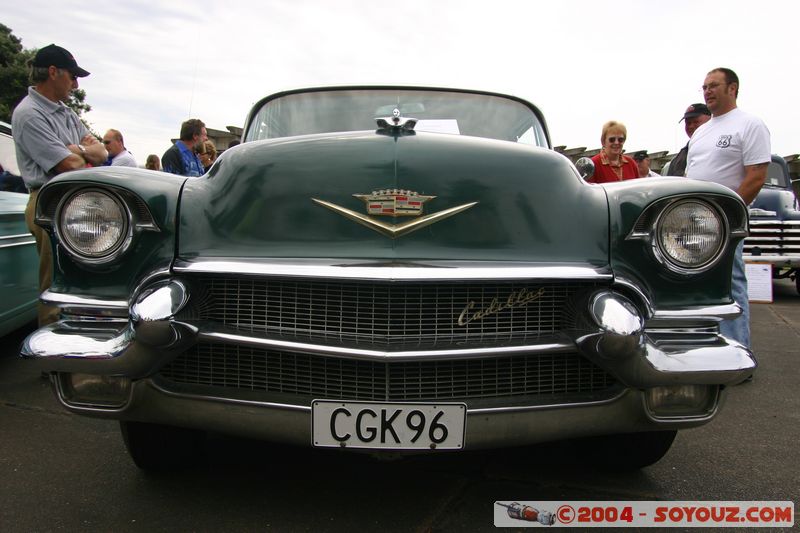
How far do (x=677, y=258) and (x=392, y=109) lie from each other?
156cm

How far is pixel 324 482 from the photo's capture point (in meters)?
2.17

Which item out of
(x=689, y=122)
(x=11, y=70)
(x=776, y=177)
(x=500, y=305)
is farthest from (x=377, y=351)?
(x=11, y=70)

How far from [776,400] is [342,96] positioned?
2890mm

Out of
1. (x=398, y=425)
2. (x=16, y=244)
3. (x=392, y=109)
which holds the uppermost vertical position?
(x=392, y=109)

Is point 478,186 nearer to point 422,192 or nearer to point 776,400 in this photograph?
point 422,192

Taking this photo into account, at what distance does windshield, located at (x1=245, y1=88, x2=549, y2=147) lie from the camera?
113 inches

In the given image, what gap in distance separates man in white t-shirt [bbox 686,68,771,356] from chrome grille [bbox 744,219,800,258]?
4781 mm

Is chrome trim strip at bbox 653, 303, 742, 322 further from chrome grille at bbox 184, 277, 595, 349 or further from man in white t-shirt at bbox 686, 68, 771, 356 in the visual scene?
man in white t-shirt at bbox 686, 68, 771, 356

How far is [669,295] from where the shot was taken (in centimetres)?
189

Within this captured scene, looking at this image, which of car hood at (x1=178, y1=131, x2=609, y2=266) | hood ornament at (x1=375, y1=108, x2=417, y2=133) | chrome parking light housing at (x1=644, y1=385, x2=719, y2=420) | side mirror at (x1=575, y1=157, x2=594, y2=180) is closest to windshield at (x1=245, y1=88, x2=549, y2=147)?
side mirror at (x1=575, y1=157, x2=594, y2=180)

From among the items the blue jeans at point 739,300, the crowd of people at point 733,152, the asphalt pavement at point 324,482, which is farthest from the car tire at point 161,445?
the blue jeans at point 739,300

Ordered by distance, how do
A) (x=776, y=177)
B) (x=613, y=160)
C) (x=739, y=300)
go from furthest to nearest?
(x=776, y=177) → (x=613, y=160) → (x=739, y=300)

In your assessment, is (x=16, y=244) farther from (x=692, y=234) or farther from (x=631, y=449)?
(x=692, y=234)

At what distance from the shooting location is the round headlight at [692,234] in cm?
188
